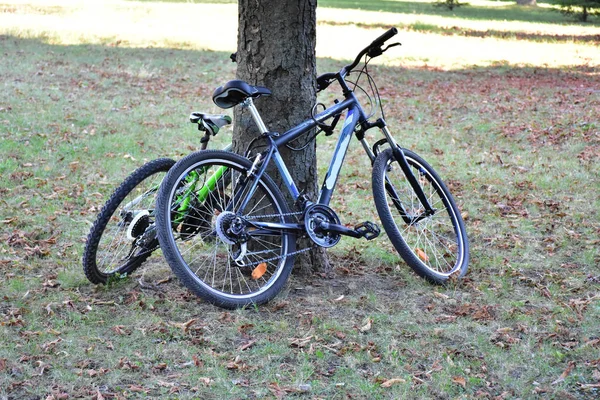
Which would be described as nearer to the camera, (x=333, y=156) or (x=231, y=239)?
(x=231, y=239)

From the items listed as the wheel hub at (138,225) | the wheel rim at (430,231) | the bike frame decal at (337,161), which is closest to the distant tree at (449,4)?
the wheel rim at (430,231)

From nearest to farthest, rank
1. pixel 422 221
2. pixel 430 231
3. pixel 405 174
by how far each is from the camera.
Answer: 1. pixel 405 174
2. pixel 422 221
3. pixel 430 231

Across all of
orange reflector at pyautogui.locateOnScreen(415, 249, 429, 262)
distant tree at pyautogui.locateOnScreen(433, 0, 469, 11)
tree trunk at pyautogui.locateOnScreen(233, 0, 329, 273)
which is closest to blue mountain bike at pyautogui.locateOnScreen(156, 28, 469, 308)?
orange reflector at pyautogui.locateOnScreen(415, 249, 429, 262)

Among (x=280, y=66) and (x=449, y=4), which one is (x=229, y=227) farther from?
(x=449, y=4)

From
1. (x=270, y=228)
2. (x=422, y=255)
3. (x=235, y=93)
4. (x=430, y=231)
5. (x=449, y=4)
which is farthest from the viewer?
(x=449, y=4)

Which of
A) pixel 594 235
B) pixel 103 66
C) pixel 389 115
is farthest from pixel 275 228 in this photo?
pixel 103 66

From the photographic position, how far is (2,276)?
5141 mm

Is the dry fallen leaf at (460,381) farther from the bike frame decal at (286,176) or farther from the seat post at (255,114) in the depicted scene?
the seat post at (255,114)

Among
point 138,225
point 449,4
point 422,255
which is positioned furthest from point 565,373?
point 449,4

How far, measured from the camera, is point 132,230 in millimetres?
4742

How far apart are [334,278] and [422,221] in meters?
0.90

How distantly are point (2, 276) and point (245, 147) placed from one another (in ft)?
6.52

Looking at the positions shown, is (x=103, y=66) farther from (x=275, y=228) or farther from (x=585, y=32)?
(x=585, y=32)

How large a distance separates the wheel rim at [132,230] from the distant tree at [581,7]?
2272 cm
